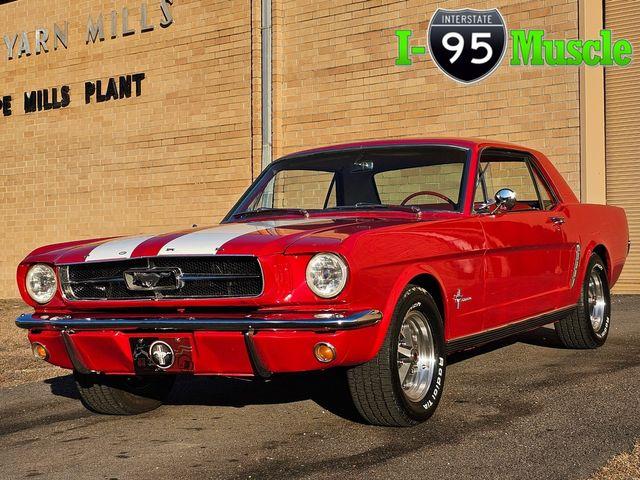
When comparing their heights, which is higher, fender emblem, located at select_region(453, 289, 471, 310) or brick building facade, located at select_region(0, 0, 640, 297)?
brick building facade, located at select_region(0, 0, 640, 297)

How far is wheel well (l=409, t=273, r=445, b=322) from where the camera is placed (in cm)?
511

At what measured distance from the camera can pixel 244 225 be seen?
553cm

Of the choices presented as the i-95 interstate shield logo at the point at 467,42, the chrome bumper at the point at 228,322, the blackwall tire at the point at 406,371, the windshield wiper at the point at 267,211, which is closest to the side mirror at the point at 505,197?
the blackwall tire at the point at 406,371

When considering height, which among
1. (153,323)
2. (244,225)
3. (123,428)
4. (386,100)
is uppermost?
(386,100)

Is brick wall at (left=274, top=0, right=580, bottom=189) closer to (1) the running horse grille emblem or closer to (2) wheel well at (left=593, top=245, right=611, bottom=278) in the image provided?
(2) wheel well at (left=593, top=245, right=611, bottom=278)

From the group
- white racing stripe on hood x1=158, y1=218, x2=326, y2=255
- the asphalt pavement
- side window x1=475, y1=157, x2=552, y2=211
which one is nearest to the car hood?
white racing stripe on hood x1=158, y1=218, x2=326, y2=255

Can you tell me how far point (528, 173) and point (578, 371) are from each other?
147cm

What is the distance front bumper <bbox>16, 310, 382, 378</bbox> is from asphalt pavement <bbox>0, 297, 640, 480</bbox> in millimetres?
402

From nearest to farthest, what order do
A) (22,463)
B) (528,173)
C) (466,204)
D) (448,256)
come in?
(22,463) → (448,256) → (466,204) → (528,173)

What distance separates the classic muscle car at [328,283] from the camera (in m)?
4.60

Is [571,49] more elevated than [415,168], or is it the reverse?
[571,49]

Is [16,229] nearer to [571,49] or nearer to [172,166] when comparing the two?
[172,166]

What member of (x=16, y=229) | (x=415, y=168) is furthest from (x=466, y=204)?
(x=16, y=229)

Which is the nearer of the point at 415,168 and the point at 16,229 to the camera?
the point at 415,168
